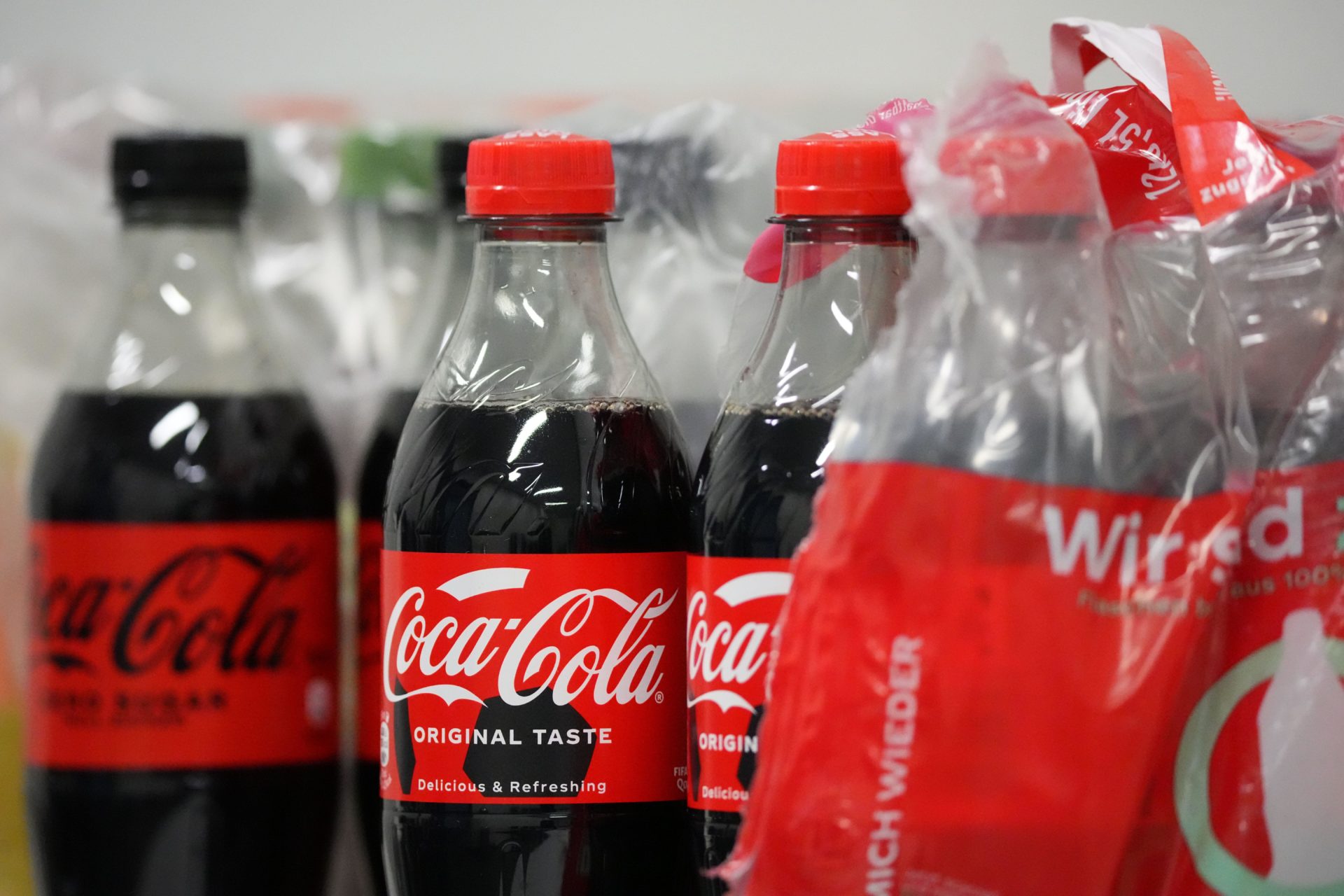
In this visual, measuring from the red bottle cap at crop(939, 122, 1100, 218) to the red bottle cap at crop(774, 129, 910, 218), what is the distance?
0.07 m

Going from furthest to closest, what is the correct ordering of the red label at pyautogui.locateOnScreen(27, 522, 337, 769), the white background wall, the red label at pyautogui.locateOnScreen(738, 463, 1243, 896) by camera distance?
the white background wall → the red label at pyautogui.locateOnScreen(27, 522, 337, 769) → the red label at pyautogui.locateOnScreen(738, 463, 1243, 896)

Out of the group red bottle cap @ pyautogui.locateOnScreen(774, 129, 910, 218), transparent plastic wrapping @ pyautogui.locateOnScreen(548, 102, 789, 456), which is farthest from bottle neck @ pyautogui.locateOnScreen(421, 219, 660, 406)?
transparent plastic wrapping @ pyautogui.locateOnScreen(548, 102, 789, 456)

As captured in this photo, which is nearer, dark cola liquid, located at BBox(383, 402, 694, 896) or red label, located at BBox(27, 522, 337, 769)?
dark cola liquid, located at BBox(383, 402, 694, 896)

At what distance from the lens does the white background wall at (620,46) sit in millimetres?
1195

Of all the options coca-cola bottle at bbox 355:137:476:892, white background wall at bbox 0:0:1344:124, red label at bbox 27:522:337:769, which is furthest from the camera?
white background wall at bbox 0:0:1344:124

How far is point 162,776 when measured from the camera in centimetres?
87

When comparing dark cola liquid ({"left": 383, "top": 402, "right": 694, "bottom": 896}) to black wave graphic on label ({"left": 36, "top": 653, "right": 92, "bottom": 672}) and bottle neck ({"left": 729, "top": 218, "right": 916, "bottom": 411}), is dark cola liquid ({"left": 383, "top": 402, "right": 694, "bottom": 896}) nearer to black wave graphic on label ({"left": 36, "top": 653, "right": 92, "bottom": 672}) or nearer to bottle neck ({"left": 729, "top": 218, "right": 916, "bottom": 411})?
bottle neck ({"left": 729, "top": 218, "right": 916, "bottom": 411})

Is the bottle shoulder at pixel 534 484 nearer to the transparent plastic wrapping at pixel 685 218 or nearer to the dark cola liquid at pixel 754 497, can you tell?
the dark cola liquid at pixel 754 497

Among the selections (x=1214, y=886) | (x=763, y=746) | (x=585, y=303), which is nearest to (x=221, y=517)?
(x=585, y=303)

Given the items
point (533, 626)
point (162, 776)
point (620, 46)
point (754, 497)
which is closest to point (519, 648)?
point (533, 626)

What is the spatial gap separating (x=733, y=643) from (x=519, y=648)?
0.30 feet

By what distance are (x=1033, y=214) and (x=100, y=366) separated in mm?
601

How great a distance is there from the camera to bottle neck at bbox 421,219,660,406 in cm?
71

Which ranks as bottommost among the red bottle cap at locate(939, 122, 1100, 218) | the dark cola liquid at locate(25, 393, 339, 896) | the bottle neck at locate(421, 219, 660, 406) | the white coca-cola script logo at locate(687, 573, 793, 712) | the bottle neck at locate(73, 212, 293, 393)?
the dark cola liquid at locate(25, 393, 339, 896)
